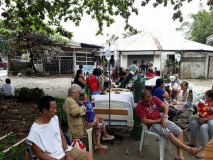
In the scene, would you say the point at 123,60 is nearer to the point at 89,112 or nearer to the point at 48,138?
the point at 89,112

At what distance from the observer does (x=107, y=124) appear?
647cm

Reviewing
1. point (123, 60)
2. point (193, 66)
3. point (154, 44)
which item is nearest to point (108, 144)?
point (154, 44)

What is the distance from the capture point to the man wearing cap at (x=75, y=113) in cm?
512

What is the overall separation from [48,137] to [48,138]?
12 millimetres

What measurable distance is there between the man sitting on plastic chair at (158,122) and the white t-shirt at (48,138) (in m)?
2.08

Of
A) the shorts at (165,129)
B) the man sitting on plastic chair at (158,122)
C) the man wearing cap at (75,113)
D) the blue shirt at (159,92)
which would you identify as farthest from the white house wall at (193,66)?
the man wearing cap at (75,113)

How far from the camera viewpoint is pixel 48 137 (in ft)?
12.5

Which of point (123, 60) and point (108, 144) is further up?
point (123, 60)

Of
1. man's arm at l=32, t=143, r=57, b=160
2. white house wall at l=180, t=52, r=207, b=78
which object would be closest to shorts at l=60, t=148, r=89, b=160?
man's arm at l=32, t=143, r=57, b=160

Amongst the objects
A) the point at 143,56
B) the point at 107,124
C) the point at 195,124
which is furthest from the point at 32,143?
the point at 143,56

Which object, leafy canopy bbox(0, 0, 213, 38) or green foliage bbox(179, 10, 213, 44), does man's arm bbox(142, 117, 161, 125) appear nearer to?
leafy canopy bbox(0, 0, 213, 38)

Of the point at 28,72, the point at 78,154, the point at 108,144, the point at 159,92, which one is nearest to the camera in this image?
the point at 78,154

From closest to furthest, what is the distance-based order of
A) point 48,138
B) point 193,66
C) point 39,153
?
point 39,153, point 48,138, point 193,66

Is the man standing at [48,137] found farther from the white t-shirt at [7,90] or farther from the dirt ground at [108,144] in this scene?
the white t-shirt at [7,90]
